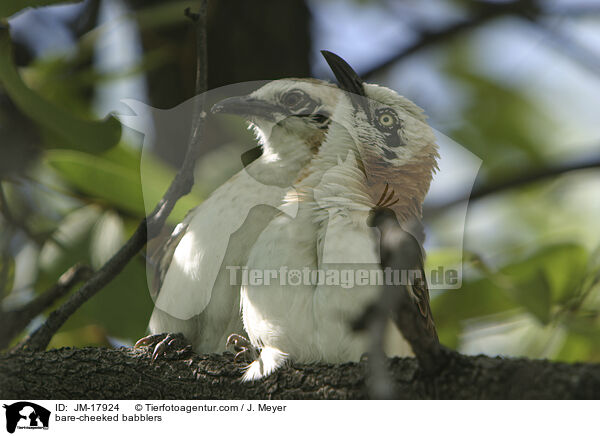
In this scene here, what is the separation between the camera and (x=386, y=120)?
40.5 inches

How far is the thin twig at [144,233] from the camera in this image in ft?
3.55

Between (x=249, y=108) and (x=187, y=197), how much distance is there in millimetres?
218

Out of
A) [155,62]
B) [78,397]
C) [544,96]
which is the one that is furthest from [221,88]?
[544,96]

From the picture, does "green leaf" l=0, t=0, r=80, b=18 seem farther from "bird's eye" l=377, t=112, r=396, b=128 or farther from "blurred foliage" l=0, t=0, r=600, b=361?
"bird's eye" l=377, t=112, r=396, b=128

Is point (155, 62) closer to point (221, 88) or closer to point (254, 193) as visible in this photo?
point (221, 88)

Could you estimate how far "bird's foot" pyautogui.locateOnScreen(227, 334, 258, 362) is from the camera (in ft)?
3.34

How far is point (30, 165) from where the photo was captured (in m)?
1.42

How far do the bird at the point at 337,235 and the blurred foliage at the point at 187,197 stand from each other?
20 centimetres

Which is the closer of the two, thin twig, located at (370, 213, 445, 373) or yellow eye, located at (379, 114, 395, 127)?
thin twig, located at (370, 213, 445, 373)

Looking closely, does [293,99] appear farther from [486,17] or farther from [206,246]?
[486,17]

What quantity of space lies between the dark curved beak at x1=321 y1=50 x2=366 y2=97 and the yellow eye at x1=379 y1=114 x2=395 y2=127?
2.8 inches

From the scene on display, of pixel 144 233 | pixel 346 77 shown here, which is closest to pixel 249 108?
pixel 346 77
